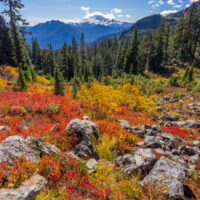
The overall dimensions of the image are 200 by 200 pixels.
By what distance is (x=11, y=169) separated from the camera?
298 centimetres

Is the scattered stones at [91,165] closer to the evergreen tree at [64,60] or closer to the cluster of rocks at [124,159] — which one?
the cluster of rocks at [124,159]

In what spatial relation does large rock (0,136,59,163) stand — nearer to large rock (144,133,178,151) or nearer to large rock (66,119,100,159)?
large rock (66,119,100,159)

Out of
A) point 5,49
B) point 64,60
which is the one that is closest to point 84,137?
point 5,49

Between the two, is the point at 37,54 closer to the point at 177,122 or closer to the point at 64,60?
the point at 64,60

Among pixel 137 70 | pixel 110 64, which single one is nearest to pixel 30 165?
pixel 137 70

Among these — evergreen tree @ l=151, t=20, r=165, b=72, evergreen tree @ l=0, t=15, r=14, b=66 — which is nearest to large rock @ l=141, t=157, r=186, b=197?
evergreen tree @ l=151, t=20, r=165, b=72

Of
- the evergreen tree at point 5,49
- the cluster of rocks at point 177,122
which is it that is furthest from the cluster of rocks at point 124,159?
the evergreen tree at point 5,49

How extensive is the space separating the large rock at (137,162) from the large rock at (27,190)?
7.85ft

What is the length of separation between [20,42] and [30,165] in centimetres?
3037

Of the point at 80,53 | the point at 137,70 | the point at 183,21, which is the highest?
the point at 183,21

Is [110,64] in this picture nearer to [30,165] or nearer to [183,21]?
[183,21]

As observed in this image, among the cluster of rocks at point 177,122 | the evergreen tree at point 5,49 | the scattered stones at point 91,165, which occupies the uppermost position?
the evergreen tree at point 5,49

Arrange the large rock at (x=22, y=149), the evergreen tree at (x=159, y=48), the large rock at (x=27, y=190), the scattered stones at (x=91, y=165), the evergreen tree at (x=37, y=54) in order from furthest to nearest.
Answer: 1. the evergreen tree at (x=37, y=54)
2. the evergreen tree at (x=159, y=48)
3. the scattered stones at (x=91, y=165)
4. the large rock at (x=22, y=149)
5. the large rock at (x=27, y=190)

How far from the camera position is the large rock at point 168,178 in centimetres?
296
